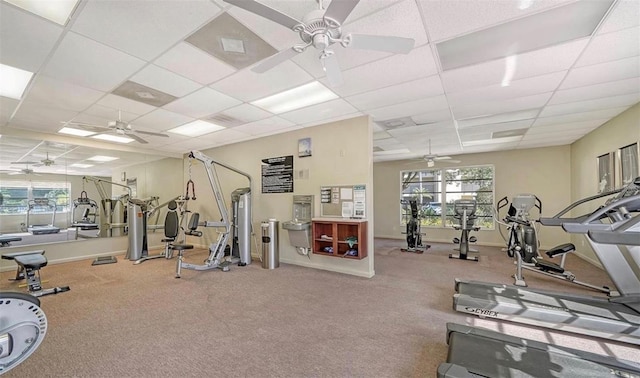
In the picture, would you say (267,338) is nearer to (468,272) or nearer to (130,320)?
(130,320)

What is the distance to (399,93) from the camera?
12.0 ft

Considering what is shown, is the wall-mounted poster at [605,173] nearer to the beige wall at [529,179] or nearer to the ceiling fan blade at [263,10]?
the beige wall at [529,179]

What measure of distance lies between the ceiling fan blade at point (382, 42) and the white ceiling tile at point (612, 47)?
6.27 ft

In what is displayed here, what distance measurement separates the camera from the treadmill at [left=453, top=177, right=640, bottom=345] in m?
2.37

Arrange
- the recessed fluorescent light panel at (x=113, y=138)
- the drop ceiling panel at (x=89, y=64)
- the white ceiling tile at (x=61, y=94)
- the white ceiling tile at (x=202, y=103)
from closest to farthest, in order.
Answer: the drop ceiling panel at (x=89, y=64)
the white ceiling tile at (x=61, y=94)
the white ceiling tile at (x=202, y=103)
the recessed fluorescent light panel at (x=113, y=138)

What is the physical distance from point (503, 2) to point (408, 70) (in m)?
1.09

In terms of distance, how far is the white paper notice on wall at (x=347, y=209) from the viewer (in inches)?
185

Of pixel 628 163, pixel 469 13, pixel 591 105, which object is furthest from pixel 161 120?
pixel 628 163

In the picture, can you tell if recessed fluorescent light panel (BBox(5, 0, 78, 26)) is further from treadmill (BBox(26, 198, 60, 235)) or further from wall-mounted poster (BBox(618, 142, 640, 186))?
wall-mounted poster (BBox(618, 142, 640, 186))

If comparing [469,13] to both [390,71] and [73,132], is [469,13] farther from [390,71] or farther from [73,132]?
→ [73,132]

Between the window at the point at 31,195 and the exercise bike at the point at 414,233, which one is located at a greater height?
the window at the point at 31,195

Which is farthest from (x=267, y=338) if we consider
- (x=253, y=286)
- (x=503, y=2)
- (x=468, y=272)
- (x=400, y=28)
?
(x=468, y=272)

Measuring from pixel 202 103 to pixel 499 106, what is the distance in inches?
177

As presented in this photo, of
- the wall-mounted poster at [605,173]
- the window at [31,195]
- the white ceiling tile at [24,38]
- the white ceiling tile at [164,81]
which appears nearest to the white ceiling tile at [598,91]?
the wall-mounted poster at [605,173]
